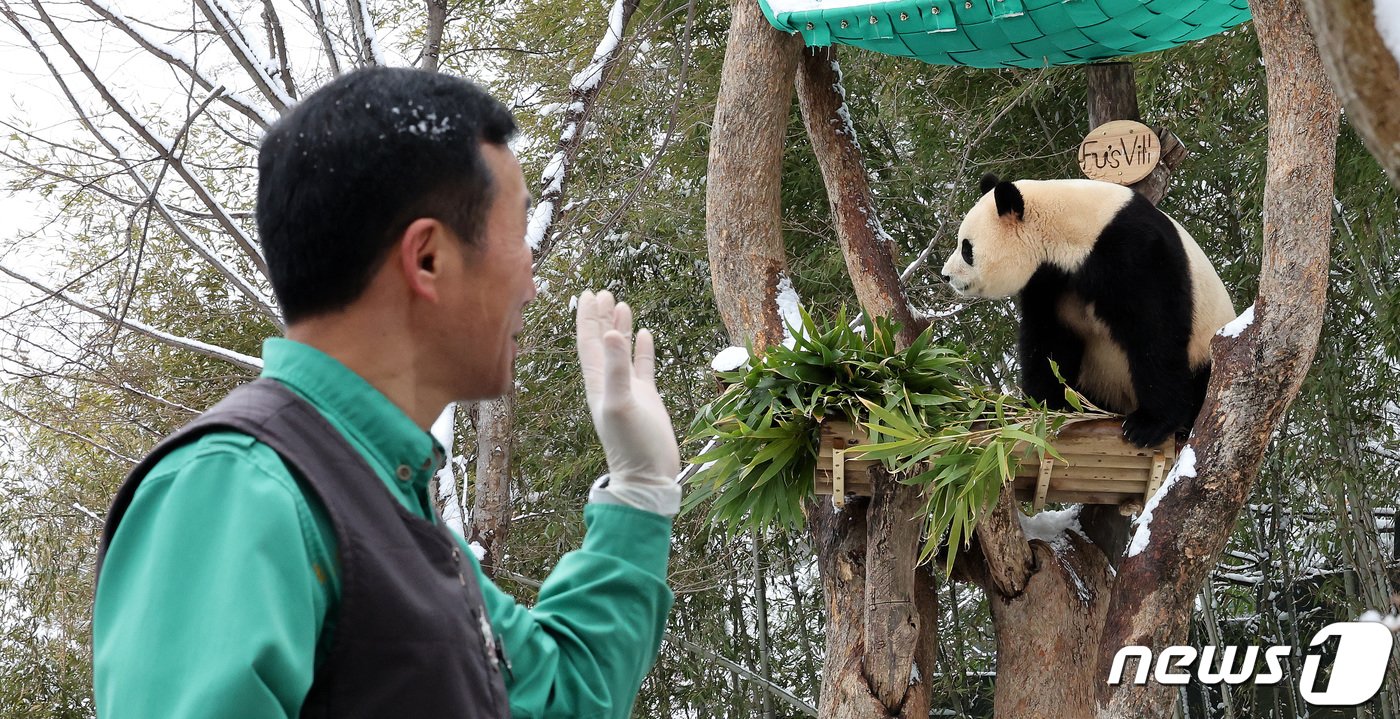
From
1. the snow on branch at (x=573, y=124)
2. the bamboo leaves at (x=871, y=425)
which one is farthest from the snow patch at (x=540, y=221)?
the bamboo leaves at (x=871, y=425)

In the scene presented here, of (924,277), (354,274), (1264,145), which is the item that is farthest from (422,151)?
(924,277)

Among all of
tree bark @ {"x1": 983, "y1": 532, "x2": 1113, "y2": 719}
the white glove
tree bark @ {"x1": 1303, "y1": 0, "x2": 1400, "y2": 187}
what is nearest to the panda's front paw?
tree bark @ {"x1": 983, "y1": 532, "x2": 1113, "y2": 719}

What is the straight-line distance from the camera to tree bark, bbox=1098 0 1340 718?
214cm

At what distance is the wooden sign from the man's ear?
2290 mm

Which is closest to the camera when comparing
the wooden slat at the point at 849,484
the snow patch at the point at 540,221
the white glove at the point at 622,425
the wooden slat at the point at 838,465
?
the white glove at the point at 622,425

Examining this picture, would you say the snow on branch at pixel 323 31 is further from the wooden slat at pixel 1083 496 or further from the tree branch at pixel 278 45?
the wooden slat at pixel 1083 496

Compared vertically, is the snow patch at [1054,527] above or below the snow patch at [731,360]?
below

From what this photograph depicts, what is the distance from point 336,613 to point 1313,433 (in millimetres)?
3420

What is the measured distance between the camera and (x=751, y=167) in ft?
9.29

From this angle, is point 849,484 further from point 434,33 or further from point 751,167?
point 434,33

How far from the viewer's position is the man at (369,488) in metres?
0.56

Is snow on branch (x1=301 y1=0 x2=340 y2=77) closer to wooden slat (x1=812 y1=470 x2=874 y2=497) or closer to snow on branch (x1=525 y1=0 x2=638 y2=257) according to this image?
snow on branch (x1=525 y1=0 x2=638 y2=257)

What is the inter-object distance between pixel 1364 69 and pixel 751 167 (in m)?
2.25

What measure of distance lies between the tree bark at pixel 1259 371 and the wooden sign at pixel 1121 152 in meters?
0.42
